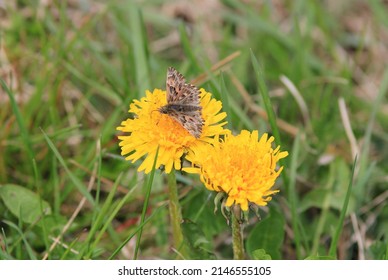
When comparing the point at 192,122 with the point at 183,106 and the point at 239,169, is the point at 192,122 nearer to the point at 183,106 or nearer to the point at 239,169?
the point at 183,106

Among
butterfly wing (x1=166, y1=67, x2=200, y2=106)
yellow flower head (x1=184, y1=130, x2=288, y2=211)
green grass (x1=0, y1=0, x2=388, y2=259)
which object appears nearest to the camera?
yellow flower head (x1=184, y1=130, x2=288, y2=211)

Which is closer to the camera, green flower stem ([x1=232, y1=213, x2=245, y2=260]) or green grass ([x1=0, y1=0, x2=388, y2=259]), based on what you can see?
green flower stem ([x1=232, y1=213, x2=245, y2=260])

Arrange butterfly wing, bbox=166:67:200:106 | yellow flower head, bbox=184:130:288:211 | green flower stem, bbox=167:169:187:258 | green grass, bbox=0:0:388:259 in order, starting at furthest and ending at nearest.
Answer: green grass, bbox=0:0:388:259 < green flower stem, bbox=167:169:187:258 < butterfly wing, bbox=166:67:200:106 < yellow flower head, bbox=184:130:288:211

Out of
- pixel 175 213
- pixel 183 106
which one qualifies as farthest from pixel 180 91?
pixel 175 213

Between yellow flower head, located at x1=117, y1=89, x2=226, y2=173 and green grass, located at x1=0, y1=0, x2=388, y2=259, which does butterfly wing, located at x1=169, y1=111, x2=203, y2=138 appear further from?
green grass, located at x1=0, y1=0, x2=388, y2=259

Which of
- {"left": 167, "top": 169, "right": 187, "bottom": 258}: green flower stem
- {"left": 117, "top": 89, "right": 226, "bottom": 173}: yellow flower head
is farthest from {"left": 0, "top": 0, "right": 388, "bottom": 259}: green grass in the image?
{"left": 117, "top": 89, "right": 226, "bottom": 173}: yellow flower head

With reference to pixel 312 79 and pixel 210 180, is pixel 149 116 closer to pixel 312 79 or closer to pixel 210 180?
pixel 210 180

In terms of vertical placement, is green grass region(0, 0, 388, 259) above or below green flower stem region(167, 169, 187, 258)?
above
